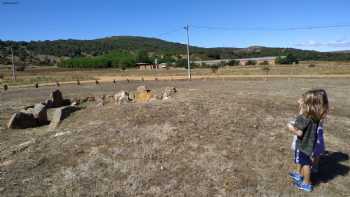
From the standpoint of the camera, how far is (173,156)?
6746 millimetres

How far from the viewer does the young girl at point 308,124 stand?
16.9ft

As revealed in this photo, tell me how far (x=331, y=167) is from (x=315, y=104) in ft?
6.17

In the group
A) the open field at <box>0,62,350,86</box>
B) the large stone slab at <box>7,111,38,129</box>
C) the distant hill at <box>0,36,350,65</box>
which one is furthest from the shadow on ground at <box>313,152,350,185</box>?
the distant hill at <box>0,36,350,65</box>

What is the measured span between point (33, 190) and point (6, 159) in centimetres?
205

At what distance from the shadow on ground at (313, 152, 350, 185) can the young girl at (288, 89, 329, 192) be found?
697 mm

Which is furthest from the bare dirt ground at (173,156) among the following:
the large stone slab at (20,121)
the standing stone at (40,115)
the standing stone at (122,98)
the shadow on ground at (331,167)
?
the standing stone at (122,98)

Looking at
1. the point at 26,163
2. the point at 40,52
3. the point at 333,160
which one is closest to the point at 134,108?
the point at 26,163

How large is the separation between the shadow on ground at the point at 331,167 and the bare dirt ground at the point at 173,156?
0.02 m

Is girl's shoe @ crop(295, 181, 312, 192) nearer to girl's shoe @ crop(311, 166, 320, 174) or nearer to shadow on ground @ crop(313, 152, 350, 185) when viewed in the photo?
shadow on ground @ crop(313, 152, 350, 185)

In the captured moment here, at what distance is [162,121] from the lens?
8.51 meters

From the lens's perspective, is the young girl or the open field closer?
the young girl

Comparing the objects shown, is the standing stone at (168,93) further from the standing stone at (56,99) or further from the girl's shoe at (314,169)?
the girl's shoe at (314,169)

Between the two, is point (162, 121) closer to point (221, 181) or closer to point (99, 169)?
point (99, 169)

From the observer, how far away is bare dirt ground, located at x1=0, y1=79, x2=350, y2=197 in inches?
225
